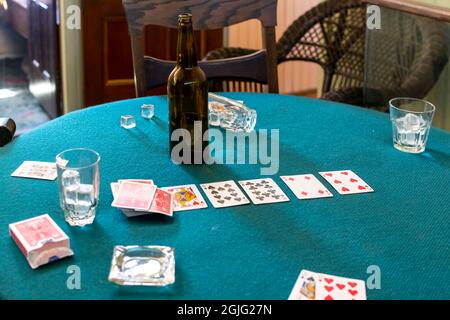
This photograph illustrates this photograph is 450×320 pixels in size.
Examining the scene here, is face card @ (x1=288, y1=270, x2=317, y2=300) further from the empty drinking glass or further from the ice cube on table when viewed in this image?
the ice cube on table

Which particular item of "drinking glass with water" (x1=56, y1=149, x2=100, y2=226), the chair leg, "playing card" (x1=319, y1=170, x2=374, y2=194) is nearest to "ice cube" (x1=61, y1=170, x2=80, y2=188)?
"drinking glass with water" (x1=56, y1=149, x2=100, y2=226)

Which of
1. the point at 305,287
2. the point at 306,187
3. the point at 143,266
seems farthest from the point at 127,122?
the point at 305,287

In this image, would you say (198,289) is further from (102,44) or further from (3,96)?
(3,96)

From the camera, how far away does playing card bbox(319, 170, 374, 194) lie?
1306mm

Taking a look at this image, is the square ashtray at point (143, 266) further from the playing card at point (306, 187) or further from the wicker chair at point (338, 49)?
the wicker chair at point (338, 49)

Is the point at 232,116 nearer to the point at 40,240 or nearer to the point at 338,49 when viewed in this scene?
the point at 40,240

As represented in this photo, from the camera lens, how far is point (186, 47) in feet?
4.56

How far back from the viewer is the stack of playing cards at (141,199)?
3.88 ft

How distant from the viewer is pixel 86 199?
117 cm

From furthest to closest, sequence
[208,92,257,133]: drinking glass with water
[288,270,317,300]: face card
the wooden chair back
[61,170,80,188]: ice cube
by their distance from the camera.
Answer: the wooden chair back → [208,92,257,133]: drinking glass with water → [61,170,80,188]: ice cube → [288,270,317,300]: face card

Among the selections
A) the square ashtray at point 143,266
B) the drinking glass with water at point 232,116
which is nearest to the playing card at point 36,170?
the square ashtray at point 143,266

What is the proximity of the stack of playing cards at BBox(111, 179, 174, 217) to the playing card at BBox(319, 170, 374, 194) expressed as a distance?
337 millimetres
